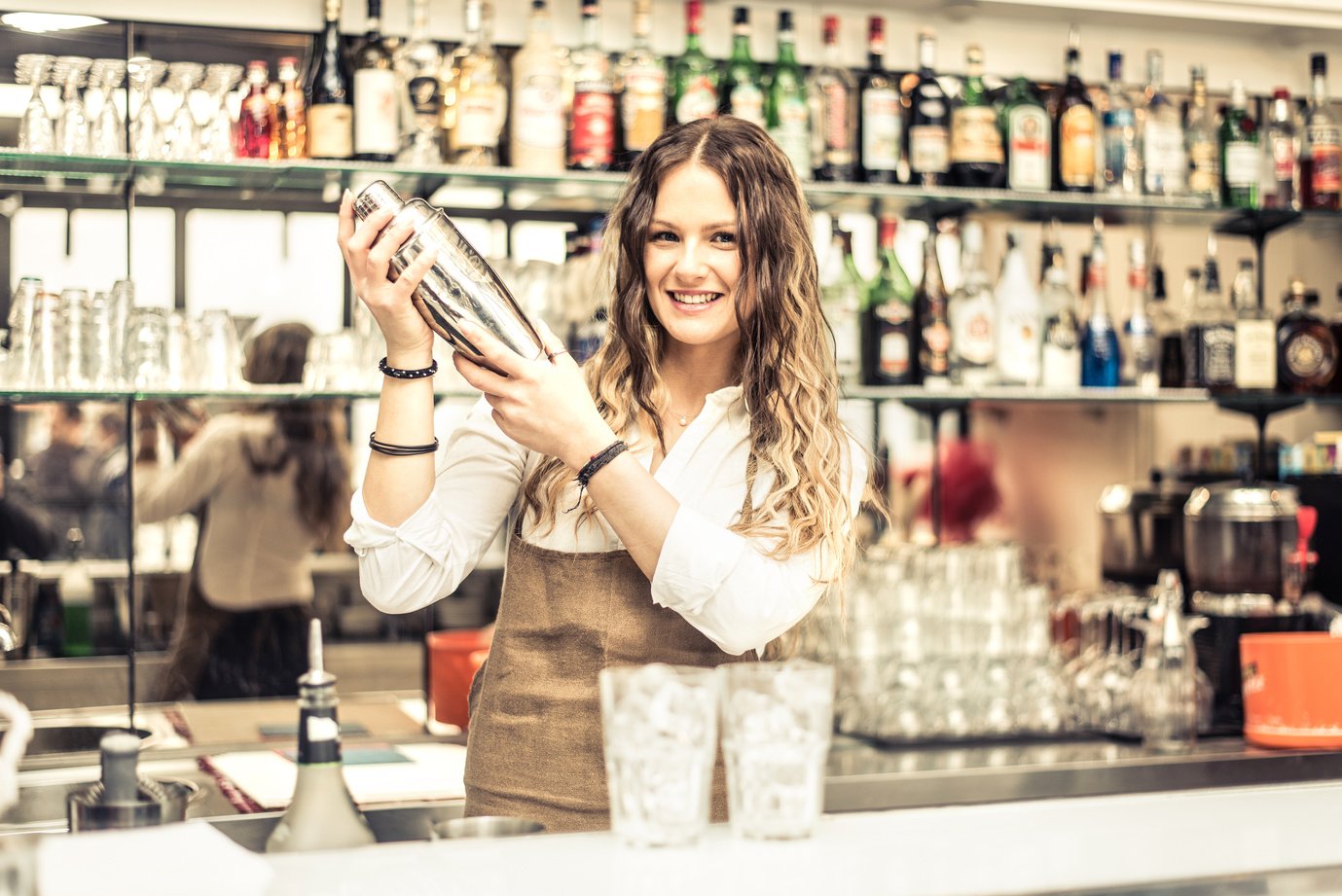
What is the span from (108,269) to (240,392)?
39 cm

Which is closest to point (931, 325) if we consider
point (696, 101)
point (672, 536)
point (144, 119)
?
point (696, 101)

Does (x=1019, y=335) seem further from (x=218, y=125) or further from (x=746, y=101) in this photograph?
(x=218, y=125)

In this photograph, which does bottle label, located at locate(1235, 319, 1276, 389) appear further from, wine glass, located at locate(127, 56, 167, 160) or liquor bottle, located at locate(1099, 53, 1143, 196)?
wine glass, located at locate(127, 56, 167, 160)

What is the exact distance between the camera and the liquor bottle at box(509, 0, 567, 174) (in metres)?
2.60

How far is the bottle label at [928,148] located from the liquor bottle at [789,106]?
0.73 feet

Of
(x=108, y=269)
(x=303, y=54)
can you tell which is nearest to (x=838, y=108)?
(x=303, y=54)

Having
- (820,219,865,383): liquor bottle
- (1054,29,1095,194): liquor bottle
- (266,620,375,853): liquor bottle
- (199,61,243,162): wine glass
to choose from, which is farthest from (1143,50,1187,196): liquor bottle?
(266,620,375,853): liquor bottle

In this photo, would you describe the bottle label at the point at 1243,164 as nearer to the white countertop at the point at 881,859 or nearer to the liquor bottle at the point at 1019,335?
the liquor bottle at the point at 1019,335

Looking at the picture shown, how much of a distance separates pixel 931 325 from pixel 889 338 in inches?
3.8

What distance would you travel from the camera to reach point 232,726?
106 inches

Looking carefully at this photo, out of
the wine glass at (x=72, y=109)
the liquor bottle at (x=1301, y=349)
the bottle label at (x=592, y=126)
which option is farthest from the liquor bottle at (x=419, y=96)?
the liquor bottle at (x=1301, y=349)

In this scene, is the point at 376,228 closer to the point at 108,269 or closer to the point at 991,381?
the point at 108,269

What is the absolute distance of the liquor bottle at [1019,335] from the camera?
2889 mm

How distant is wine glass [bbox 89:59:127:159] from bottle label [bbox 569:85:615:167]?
2.53 feet
